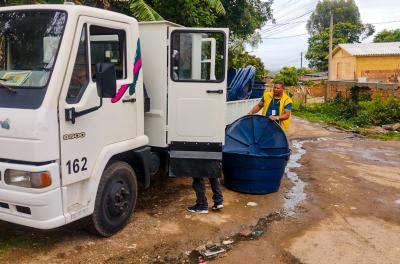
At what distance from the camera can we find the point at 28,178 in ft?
11.8

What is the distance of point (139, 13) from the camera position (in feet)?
27.6

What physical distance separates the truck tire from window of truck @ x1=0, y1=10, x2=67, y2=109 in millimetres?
1199

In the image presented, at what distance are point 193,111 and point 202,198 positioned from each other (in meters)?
1.20

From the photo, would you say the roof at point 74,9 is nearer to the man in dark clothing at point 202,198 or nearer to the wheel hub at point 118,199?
the wheel hub at point 118,199

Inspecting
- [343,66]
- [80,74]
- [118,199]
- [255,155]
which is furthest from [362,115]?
[343,66]

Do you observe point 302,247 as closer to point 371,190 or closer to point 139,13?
point 371,190

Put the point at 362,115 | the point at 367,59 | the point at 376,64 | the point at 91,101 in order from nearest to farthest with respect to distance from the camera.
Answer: the point at 91,101 < the point at 362,115 < the point at 376,64 < the point at 367,59

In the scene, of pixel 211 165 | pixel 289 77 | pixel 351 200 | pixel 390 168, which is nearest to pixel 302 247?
pixel 211 165

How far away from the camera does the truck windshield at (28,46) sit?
12.4ft

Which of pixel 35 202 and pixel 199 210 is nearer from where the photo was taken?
pixel 35 202

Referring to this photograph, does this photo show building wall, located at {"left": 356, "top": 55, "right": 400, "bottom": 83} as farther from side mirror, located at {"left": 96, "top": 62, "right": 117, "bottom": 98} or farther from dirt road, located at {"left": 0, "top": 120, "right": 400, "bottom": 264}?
side mirror, located at {"left": 96, "top": 62, "right": 117, "bottom": 98}

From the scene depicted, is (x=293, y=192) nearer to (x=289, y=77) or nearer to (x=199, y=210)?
(x=199, y=210)

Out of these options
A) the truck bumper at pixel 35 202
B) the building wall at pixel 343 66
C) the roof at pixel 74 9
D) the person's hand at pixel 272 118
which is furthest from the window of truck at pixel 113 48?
the building wall at pixel 343 66

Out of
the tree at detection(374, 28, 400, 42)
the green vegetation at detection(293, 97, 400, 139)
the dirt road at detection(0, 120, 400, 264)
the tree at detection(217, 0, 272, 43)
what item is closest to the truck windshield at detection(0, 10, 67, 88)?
the dirt road at detection(0, 120, 400, 264)
